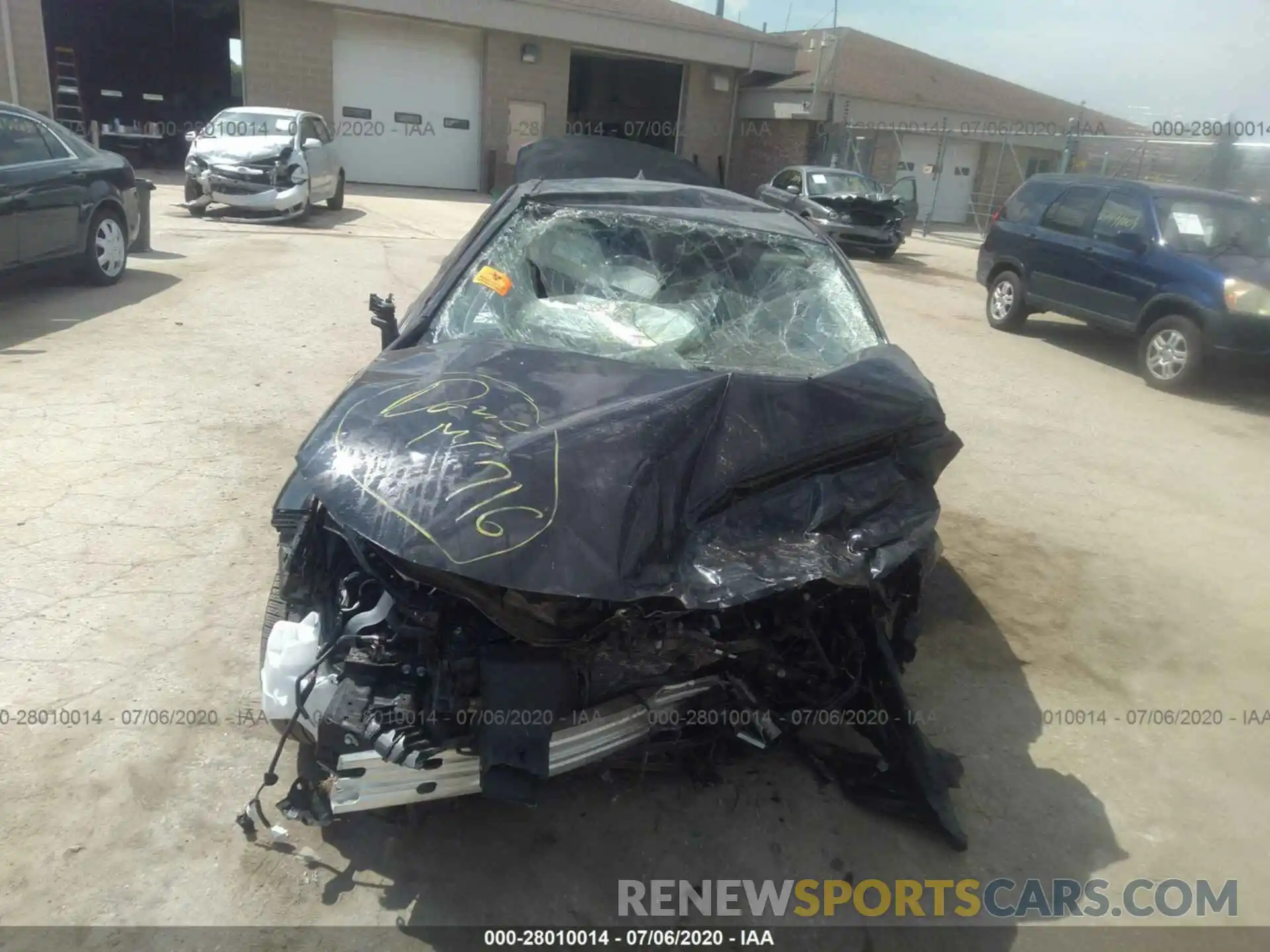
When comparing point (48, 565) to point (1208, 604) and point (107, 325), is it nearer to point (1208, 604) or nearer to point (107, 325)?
point (107, 325)

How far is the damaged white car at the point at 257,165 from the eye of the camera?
13.6m

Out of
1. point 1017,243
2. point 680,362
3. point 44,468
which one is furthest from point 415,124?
point 680,362

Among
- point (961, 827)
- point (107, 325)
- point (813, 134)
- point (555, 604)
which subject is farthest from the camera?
point (813, 134)

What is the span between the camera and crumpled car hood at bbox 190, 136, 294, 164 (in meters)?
13.6

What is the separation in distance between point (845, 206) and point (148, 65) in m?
22.1

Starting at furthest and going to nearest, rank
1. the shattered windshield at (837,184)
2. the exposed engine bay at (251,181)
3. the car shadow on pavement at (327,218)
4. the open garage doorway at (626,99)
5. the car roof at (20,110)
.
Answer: the open garage doorway at (626,99) < the shattered windshield at (837,184) < the car shadow on pavement at (327,218) < the exposed engine bay at (251,181) < the car roof at (20,110)

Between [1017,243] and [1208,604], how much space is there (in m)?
7.12

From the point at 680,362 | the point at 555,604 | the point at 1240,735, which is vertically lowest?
the point at 1240,735

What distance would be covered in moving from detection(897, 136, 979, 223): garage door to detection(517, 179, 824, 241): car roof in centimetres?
2286

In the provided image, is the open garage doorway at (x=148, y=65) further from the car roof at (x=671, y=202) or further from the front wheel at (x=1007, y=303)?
the car roof at (x=671, y=202)

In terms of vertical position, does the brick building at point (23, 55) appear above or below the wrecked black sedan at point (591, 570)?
above

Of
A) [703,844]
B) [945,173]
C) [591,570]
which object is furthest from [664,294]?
[945,173]

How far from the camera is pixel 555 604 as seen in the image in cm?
239

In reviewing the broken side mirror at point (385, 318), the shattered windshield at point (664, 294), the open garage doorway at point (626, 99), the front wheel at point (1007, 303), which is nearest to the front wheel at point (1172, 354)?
the front wheel at point (1007, 303)
